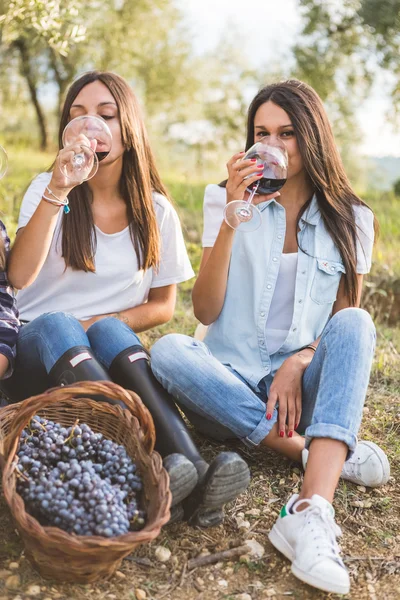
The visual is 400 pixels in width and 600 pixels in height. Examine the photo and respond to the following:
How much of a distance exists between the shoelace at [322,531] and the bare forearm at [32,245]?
1.47 metres

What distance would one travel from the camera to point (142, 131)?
3252 mm

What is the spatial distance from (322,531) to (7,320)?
1512mm

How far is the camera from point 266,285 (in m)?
3.03

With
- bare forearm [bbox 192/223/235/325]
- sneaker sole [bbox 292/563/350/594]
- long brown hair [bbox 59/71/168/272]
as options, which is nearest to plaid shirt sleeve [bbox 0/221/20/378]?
long brown hair [bbox 59/71/168/272]

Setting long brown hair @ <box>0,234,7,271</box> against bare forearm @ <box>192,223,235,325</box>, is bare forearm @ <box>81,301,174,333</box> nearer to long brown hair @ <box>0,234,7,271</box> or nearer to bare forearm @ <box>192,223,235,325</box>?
bare forearm @ <box>192,223,235,325</box>

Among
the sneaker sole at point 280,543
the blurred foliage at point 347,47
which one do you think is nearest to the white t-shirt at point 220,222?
the sneaker sole at point 280,543

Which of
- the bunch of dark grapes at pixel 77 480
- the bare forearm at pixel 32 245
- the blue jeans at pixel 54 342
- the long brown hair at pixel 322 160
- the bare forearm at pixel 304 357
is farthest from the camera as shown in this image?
the long brown hair at pixel 322 160

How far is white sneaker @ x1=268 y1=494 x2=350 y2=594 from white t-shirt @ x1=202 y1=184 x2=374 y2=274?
1.25 m

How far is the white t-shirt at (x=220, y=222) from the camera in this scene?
314 centimetres

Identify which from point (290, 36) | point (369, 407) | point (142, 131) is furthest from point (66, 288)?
point (290, 36)

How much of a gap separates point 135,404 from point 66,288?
3.72 feet

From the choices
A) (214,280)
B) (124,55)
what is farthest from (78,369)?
(124,55)

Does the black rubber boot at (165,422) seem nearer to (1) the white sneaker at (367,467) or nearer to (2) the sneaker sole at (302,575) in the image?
(2) the sneaker sole at (302,575)

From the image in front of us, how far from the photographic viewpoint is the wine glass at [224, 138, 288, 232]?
8.90 ft
